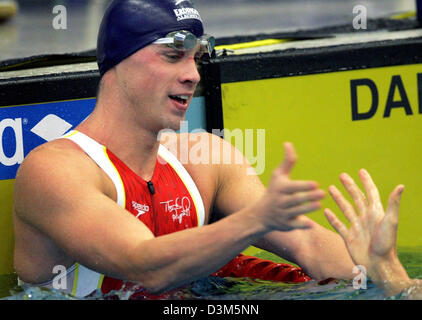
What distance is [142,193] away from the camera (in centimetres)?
223

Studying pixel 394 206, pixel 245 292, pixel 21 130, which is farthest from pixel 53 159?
pixel 394 206

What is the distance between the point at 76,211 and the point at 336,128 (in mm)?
1507

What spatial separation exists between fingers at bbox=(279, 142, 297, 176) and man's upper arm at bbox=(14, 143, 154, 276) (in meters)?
0.45

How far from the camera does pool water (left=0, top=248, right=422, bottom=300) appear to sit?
209 centimetres

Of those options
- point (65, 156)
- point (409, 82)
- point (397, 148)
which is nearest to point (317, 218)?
point (397, 148)

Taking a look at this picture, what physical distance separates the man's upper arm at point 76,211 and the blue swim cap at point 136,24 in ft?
1.12

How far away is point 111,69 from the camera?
7.32 feet

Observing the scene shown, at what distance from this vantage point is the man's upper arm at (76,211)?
6.00ft

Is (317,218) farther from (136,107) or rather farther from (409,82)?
(136,107)

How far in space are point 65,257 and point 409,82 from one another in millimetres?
1765

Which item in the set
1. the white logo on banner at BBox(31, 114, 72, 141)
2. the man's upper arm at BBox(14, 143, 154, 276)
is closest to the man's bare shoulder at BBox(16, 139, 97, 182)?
the man's upper arm at BBox(14, 143, 154, 276)

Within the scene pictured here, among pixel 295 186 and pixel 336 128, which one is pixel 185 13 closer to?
pixel 295 186

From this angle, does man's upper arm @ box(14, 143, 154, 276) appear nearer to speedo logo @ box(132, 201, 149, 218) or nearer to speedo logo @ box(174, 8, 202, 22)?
speedo logo @ box(132, 201, 149, 218)

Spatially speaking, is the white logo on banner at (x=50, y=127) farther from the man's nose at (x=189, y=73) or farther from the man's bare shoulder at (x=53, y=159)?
the man's nose at (x=189, y=73)
